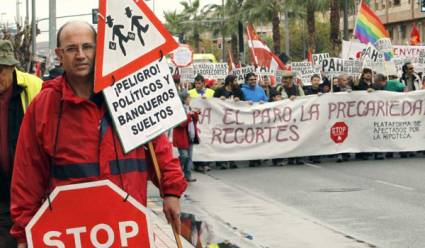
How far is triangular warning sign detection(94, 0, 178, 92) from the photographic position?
14.8 feet

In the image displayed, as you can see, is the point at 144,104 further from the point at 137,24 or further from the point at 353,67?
the point at 353,67

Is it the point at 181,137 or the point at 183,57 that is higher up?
the point at 183,57

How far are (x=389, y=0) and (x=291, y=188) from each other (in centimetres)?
7581

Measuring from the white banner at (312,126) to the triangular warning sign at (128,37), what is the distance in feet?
44.2

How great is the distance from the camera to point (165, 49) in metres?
4.67

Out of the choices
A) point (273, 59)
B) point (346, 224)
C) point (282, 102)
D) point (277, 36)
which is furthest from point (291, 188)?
point (277, 36)

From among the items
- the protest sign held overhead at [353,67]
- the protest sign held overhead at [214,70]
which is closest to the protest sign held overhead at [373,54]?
the protest sign held overhead at [353,67]

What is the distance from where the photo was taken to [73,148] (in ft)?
14.0

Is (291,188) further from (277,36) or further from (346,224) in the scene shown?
(277,36)

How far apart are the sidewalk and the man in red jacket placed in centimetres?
494

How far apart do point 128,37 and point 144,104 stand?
1.08ft

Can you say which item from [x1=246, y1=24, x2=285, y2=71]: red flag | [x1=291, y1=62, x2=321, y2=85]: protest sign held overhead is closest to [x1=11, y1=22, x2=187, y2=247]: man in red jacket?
[x1=291, y1=62, x2=321, y2=85]: protest sign held overhead

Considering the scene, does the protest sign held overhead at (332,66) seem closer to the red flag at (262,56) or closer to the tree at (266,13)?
the red flag at (262,56)

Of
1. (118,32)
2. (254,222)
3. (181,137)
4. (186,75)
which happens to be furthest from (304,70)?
(118,32)
